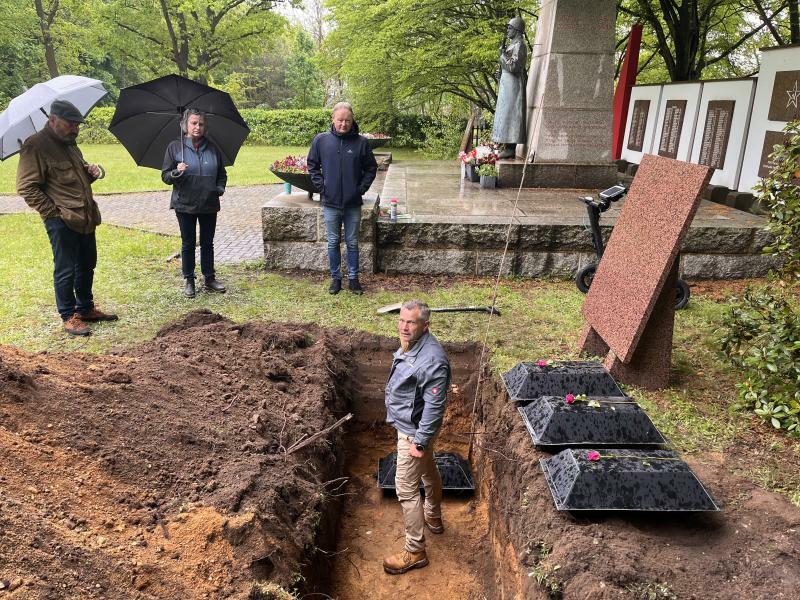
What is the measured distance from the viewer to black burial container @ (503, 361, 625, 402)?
405 cm

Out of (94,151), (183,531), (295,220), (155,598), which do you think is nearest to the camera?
(155,598)

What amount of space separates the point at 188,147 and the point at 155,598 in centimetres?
472

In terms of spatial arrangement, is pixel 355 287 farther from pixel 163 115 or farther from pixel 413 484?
pixel 413 484

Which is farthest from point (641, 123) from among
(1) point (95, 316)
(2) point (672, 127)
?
(1) point (95, 316)

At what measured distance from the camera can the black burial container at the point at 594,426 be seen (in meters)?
3.50

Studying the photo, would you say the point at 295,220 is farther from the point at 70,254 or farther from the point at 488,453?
the point at 488,453

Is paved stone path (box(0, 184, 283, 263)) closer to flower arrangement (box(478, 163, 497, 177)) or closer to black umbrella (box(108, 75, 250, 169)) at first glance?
black umbrella (box(108, 75, 250, 169))

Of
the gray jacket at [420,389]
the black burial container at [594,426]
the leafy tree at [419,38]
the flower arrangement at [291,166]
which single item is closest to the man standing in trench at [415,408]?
the gray jacket at [420,389]

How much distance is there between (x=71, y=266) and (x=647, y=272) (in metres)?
4.85

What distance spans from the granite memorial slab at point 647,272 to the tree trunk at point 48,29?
92.7ft

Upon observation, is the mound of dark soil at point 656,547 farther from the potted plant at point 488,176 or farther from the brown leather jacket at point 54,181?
the potted plant at point 488,176

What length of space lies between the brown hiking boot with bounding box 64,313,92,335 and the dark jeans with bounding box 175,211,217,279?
130 cm

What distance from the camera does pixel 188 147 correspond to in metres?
6.01

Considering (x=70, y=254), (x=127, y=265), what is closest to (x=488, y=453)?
(x=70, y=254)
